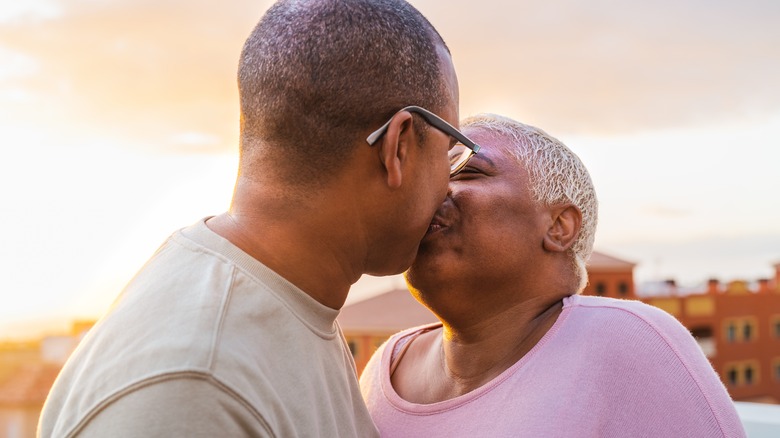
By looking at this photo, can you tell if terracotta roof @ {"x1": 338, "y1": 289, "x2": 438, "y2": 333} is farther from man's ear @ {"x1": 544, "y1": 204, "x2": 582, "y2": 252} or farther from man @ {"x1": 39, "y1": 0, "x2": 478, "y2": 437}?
man @ {"x1": 39, "y1": 0, "x2": 478, "y2": 437}

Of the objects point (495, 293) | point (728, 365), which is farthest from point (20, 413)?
point (728, 365)

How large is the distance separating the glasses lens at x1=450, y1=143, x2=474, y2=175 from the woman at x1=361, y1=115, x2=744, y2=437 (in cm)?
5

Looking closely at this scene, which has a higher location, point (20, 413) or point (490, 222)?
point (490, 222)

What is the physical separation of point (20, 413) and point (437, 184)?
14.3m

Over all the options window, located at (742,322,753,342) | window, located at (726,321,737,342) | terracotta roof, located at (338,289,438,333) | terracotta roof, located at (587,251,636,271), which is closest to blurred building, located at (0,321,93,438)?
terracotta roof, located at (338,289,438,333)

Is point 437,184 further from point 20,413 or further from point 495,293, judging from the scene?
point 20,413

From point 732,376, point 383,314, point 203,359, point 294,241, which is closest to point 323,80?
point 294,241

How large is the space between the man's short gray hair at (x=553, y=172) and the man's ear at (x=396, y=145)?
909 millimetres

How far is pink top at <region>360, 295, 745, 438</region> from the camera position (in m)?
2.13

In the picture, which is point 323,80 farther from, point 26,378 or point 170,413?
point 26,378

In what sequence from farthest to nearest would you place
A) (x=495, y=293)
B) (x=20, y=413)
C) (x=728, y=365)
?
(x=728, y=365) < (x=20, y=413) < (x=495, y=293)

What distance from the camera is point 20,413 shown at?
1414cm

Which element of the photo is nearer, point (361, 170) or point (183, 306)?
point (183, 306)

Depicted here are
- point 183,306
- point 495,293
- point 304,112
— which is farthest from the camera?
point 495,293
